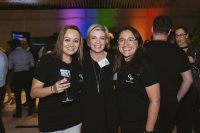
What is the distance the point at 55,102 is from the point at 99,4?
819cm

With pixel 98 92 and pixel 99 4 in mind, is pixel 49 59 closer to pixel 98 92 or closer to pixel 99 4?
pixel 98 92

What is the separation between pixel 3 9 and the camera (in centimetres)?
1138

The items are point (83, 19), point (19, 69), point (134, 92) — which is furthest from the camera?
point (83, 19)

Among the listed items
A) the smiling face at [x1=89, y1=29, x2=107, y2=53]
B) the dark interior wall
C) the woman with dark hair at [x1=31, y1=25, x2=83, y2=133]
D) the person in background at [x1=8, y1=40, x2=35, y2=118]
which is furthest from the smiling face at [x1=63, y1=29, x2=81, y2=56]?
the dark interior wall

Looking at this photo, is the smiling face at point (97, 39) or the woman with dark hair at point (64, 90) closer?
the woman with dark hair at point (64, 90)

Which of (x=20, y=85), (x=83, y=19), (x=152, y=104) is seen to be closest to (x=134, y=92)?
(x=152, y=104)

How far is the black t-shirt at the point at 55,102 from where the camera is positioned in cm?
259

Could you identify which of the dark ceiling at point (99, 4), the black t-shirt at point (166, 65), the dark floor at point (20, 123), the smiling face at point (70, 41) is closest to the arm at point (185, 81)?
the black t-shirt at point (166, 65)

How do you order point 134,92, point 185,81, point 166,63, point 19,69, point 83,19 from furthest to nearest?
1. point 83,19
2. point 19,69
3. point 185,81
4. point 166,63
5. point 134,92

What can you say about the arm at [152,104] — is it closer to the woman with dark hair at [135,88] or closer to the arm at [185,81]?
the woman with dark hair at [135,88]

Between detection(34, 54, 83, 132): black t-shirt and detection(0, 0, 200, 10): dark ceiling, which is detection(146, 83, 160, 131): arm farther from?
detection(0, 0, 200, 10): dark ceiling

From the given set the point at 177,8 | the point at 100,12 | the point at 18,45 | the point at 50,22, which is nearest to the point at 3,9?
the point at 50,22

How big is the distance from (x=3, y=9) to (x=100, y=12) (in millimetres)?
3453

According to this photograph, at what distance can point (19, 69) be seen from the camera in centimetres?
672
